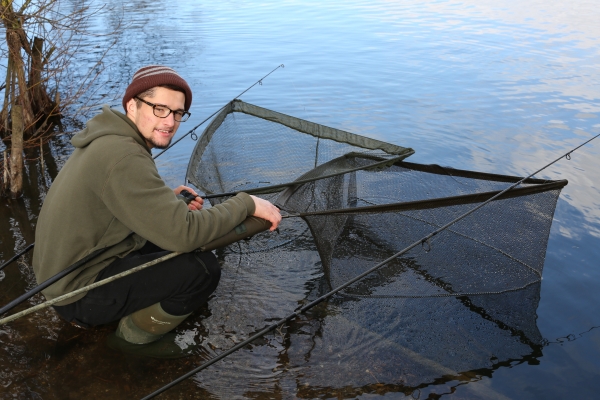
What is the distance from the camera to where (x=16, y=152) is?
4824 millimetres

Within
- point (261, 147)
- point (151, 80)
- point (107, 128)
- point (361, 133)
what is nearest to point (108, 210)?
point (107, 128)

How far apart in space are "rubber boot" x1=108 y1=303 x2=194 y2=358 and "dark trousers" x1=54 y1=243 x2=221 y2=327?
62 millimetres

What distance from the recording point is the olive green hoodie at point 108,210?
2.30 meters

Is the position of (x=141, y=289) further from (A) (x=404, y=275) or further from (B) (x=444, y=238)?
(B) (x=444, y=238)

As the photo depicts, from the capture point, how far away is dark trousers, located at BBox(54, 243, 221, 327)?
2637mm

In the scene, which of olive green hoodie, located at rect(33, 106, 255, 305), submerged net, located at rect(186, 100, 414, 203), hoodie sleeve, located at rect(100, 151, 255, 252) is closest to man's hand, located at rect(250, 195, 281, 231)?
olive green hoodie, located at rect(33, 106, 255, 305)

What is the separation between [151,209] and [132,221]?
11cm

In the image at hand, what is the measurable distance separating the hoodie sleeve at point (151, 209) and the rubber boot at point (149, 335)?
1.75 feet

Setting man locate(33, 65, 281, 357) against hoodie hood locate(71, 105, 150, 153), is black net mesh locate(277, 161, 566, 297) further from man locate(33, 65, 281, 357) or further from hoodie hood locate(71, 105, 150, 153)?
hoodie hood locate(71, 105, 150, 153)

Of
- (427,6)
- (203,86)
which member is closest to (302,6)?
(427,6)

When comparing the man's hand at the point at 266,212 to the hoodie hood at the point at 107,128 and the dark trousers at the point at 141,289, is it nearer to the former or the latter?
the dark trousers at the point at 141,289

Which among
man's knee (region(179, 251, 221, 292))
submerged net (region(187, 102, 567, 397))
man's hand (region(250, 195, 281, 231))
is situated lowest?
submerged net (region(187, 102, 567, 397))

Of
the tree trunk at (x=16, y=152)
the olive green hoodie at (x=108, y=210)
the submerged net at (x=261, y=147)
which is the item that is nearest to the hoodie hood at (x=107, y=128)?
the olive green hoodie at (x=108, y=210)

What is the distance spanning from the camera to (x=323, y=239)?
3.40 meters
